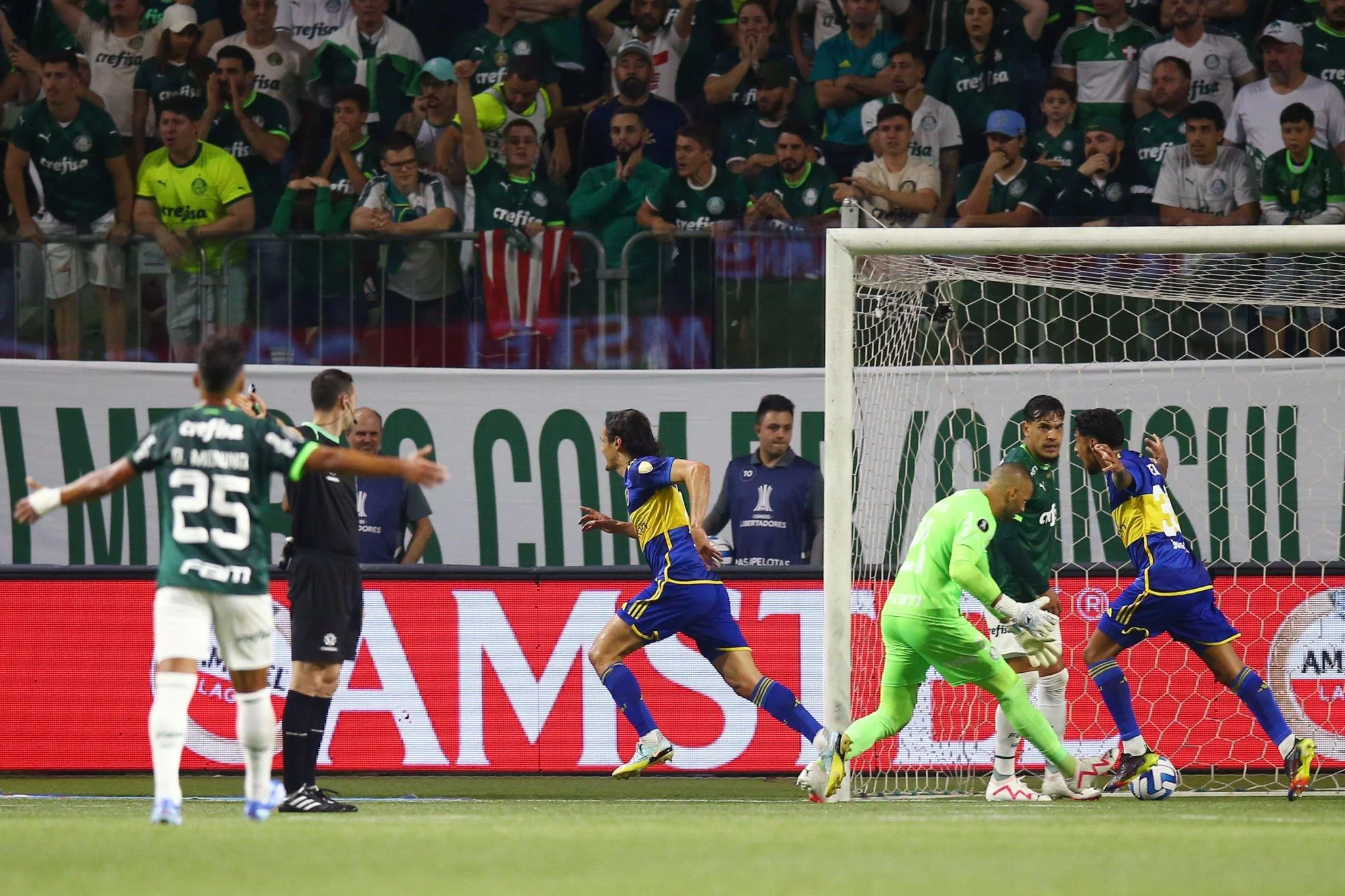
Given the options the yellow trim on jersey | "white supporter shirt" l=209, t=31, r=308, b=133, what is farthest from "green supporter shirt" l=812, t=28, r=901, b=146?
the yellow trim on jersey

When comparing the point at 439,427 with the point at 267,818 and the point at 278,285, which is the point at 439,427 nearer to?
the point at 278,285

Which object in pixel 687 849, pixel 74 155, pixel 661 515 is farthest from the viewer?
pixel 74 155

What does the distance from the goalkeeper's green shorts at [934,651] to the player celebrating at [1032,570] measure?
626 mm

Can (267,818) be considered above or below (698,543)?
below

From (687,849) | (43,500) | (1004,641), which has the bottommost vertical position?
(687,849)

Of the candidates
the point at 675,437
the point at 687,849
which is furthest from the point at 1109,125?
the point at 687,849

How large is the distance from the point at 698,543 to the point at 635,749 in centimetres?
132

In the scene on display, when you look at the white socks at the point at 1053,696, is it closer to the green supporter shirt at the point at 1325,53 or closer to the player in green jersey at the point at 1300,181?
the player in green jersey at the point at 1300,181

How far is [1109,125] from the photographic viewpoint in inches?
493

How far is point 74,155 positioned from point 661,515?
5.96m

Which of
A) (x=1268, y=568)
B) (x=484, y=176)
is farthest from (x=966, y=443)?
(x=484, y=176)

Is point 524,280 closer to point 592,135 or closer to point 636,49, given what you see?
point 592,135

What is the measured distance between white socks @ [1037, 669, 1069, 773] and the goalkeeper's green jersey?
1.27 m

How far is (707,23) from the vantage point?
44.4ft
